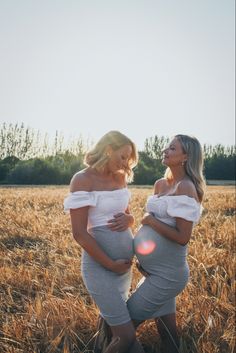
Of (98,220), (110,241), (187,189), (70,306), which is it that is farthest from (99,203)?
(70,306)

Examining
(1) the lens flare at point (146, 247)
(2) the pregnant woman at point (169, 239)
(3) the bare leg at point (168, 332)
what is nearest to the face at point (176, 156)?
(2) the pregnant woman at point (169, 239)

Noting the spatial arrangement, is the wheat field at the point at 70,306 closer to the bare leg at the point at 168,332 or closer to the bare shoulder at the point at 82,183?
the bare leg at the point at 168,332

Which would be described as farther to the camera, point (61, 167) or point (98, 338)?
point (61, 167)

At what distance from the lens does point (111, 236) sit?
8.57ft

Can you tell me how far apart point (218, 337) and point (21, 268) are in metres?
2.06

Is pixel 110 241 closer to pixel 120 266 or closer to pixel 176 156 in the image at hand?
pixel 120 266

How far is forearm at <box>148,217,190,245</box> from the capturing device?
2.58 m

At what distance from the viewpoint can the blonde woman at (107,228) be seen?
8.21ft

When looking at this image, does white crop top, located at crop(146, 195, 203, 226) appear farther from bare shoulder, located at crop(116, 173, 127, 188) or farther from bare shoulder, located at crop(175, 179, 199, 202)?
bare shoulder, located at crop(116, 173, 127, 188)

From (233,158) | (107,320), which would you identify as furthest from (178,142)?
(233,158)

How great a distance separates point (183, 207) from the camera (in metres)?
2.59

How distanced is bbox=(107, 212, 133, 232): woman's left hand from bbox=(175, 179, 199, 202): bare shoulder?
38cm

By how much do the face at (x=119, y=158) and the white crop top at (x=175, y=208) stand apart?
361 mm

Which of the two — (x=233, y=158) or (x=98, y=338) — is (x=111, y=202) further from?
(x=233, y=158)
